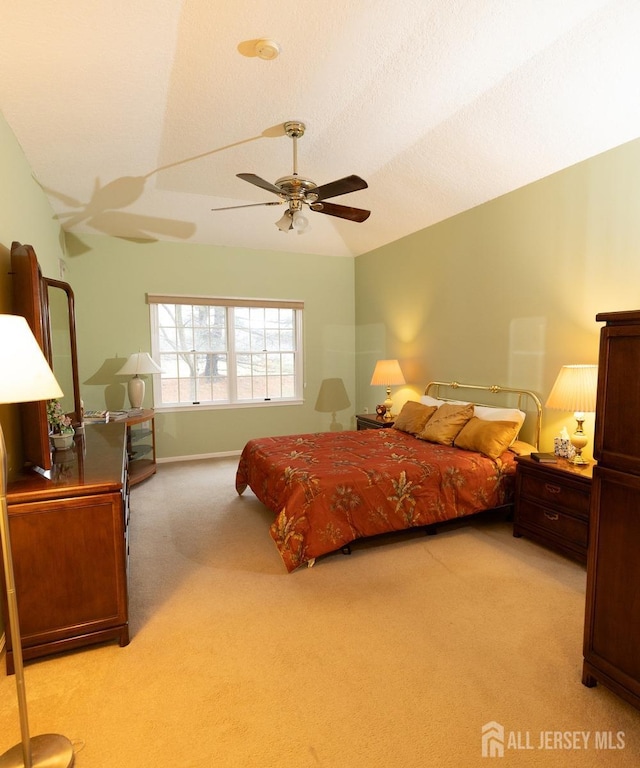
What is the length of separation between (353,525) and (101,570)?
5.30 ft

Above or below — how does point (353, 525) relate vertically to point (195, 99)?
below

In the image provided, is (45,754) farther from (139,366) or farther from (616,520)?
(139,366)

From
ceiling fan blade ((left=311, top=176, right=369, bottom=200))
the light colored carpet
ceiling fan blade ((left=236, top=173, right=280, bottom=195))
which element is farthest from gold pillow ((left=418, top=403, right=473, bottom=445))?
ceiling fan blade ((left=236, top=173, right=280, bottom=195))

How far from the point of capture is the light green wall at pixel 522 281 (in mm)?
3164

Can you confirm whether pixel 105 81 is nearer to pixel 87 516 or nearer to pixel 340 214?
pixel 340 214

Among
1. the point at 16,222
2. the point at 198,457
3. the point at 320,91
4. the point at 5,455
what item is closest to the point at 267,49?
the point at 320,91

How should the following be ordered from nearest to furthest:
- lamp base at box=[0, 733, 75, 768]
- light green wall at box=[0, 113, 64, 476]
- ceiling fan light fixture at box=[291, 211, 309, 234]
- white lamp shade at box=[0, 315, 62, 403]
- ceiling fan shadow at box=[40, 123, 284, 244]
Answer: white lamp shade at box=[0, 315, 62, 403] < lamp base at box=[0, 733, 75, 768] < light green wall at box=[0, 113, 64, 476] < ceiling fan light fixture at box=[291, 211, 309, 234] < ceiling fan shadow at box=[40, 123, 284, 244]

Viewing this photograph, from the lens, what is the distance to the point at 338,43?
8.52 feet

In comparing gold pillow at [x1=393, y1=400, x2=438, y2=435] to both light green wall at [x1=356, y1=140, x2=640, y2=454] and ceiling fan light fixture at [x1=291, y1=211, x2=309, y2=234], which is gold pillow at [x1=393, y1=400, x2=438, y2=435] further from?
ceiling fan light fixture at [x1=291, y1=211, x2=309, y2=234]

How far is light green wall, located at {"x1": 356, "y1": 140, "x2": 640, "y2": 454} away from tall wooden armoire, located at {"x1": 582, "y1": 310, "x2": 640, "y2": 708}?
175cm

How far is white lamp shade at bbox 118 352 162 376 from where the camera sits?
490 cm

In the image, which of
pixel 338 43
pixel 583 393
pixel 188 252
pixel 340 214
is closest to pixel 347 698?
pixel 583 393

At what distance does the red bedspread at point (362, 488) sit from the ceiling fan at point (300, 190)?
1816 mm

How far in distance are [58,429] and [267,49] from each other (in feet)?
8.93
